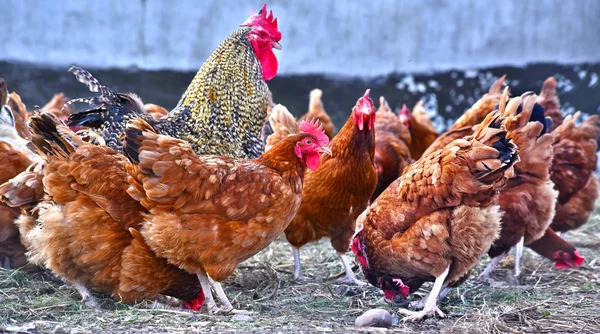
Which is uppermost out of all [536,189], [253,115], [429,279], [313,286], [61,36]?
[61,36]

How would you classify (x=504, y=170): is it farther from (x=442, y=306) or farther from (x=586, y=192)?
(x=586, y=192)

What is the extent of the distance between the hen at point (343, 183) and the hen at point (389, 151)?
4.09 feet

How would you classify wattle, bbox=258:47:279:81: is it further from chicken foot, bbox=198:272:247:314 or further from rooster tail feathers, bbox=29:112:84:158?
chicken foot, bbox=198:272:247:314

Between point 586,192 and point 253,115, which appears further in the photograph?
point 586,192

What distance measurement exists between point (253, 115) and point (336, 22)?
14.1 ft

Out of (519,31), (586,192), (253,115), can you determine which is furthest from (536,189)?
(519,31)

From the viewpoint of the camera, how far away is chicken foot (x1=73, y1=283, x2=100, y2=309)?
406cm

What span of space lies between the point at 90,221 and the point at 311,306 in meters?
1.54

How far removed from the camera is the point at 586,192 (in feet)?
20.6

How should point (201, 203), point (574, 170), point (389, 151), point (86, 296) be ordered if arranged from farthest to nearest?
1. point (389, 151)
2. point (574, 170)
3. point (86, 296)
4. point (201, 203)

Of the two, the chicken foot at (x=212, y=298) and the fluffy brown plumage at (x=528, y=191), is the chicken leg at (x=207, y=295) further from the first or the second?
the fluffy brown plumage at (x=528, y=191)

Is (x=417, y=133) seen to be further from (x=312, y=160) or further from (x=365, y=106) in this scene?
(x=312, y=160)

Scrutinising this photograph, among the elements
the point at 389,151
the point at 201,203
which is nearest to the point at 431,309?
the point at 201,203

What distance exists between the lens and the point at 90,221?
3.88 meters
